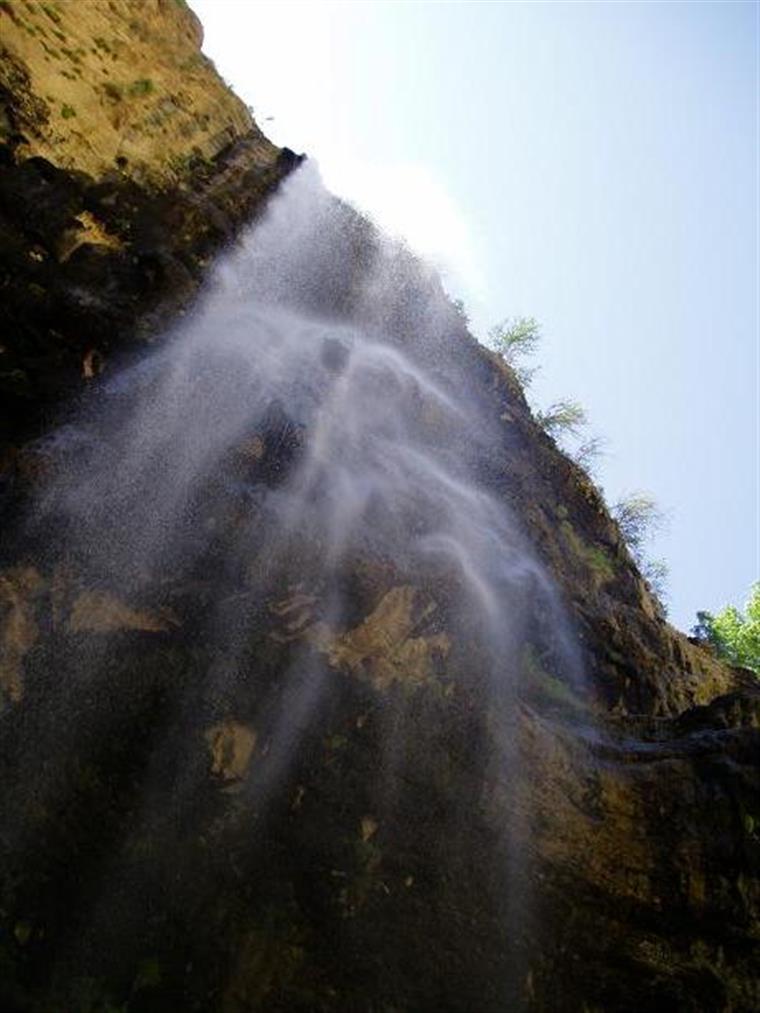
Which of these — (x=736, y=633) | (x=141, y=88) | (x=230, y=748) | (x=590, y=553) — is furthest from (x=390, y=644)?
(x=736, y=633)

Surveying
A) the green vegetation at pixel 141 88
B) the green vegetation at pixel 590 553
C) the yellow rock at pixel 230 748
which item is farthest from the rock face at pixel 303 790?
the green vegetation at pixel 141 88

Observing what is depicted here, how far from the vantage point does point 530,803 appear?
287 inches

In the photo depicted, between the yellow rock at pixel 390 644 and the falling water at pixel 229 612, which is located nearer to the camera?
the falling water at pixel 229 612

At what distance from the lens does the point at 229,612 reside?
7750 millimetres

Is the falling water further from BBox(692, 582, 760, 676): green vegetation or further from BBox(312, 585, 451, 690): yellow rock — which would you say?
BBox(692, 582, 760, 676): green vegetation

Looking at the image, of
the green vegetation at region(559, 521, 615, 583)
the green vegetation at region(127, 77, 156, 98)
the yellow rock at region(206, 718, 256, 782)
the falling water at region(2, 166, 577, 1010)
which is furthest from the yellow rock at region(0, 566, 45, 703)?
the green vegetation at region(127, 77, 156, 98)

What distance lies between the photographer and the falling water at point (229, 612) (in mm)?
7219

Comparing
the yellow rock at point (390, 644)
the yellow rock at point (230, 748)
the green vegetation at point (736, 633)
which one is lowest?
the yellow rock at point (230, 748)

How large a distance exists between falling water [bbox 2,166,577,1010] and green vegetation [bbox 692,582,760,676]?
16319 millimetres

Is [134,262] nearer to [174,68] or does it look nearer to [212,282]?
[212,282]

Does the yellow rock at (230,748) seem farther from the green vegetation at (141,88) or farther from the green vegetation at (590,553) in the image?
the green vegetation at (141,88)

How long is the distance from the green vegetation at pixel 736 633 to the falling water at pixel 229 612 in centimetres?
1632

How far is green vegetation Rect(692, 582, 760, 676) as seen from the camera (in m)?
24.2

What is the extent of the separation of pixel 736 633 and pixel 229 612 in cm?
2216
